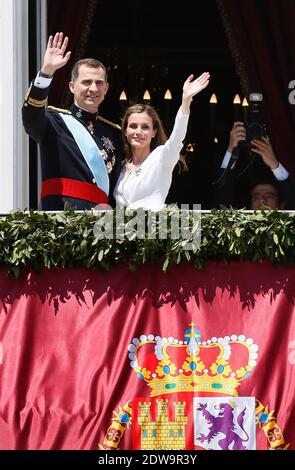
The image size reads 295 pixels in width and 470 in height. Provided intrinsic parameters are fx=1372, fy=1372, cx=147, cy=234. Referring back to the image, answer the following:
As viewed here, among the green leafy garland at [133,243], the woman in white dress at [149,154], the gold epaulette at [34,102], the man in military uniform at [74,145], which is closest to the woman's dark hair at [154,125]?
the woman in white dress at [149,154]

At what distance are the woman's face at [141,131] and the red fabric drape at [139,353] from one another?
3.06 feet

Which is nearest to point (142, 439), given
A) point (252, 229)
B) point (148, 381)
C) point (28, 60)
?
point (148, 381)

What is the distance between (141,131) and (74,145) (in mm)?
422

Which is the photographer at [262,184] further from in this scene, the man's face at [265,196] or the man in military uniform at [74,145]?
the man in military uniform at [74,145]

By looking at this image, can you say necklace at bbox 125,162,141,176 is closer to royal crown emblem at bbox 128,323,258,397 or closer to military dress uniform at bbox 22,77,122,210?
military dress uniform at bbox 22,77,122,210

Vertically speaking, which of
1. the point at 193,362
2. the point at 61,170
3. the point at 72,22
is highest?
the point at 72,22

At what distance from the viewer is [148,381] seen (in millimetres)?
7781

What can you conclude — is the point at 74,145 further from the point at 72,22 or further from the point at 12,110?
the point at 72,22

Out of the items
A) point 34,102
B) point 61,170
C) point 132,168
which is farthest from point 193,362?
point 34,102

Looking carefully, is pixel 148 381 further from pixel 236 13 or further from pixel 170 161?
pixel 236 13

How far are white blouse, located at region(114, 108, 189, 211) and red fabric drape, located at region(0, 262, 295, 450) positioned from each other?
0.54m

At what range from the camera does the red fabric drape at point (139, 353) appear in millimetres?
7719

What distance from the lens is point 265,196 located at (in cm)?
966

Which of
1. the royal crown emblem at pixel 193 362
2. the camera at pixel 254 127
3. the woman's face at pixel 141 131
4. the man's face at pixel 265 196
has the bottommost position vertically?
the royal crown emblem at pixel 193 362
